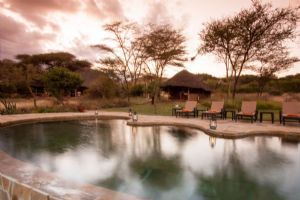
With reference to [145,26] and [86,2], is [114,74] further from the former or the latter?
[86,2]

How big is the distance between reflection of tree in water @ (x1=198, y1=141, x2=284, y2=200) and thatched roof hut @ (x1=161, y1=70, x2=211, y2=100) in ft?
81.8

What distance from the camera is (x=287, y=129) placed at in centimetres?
830

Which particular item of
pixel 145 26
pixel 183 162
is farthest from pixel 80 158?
pixel 145 26

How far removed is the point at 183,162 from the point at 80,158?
264 centimetres

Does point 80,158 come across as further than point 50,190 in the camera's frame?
Yes

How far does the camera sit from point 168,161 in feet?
19.5

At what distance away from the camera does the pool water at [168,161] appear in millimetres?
4367

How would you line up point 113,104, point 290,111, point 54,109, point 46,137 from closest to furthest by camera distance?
point 46,137
point 290,111
point 54,109
point 113,104

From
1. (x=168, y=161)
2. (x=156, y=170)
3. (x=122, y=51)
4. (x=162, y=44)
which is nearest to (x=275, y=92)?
(x=162, y=44)

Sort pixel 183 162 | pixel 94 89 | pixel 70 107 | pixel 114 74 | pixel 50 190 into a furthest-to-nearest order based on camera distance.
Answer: pixel 114 74 → pixel 94 89 → pixel 70 107 → pixel 183 162 → pixel 50 190

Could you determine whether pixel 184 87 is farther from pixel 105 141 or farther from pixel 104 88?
pixel 105 141

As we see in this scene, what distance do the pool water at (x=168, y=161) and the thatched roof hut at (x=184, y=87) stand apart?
68.9ft

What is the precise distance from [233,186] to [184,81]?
2647 centimetres

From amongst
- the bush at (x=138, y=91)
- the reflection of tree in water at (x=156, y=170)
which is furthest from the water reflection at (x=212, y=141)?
the bush at (x=138, y=91)
